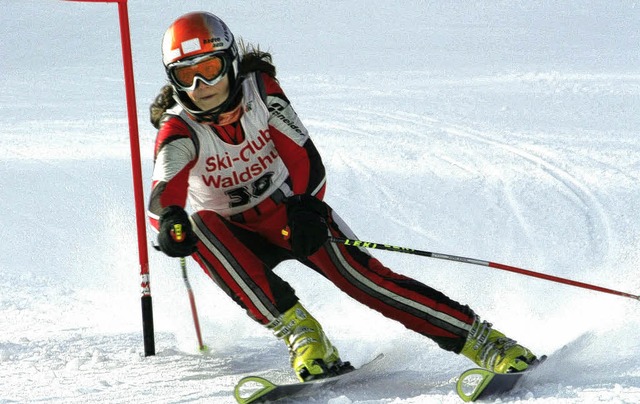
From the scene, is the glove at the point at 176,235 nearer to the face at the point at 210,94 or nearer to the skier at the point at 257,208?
the skier at the point at 257,208

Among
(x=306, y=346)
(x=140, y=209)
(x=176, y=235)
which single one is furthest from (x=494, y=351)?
(x=140, y=209)

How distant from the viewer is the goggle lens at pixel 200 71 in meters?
3.61

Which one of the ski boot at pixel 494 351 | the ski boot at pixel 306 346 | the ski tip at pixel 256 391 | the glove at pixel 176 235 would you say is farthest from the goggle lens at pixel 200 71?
the ski boot at pixel 494 351

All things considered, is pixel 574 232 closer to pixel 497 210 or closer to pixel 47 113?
pixel 497 210

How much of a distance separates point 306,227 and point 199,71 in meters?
0.76

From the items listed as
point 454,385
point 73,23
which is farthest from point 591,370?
point 73,23

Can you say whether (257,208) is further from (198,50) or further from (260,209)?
(198,50)

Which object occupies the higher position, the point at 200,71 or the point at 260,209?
the point at 200,71

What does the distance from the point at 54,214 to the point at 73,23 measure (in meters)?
9.95

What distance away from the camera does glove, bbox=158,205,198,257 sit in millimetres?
3354

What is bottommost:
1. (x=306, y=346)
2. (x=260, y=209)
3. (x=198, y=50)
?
(x=306, y=346)

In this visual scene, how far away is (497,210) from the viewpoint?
20.8 ft

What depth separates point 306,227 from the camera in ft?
11.2

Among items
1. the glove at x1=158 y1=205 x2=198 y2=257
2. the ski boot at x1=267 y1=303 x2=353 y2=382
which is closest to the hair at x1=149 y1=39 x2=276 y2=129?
the glove at x1=158 y1=205 x2=198 y2=257
